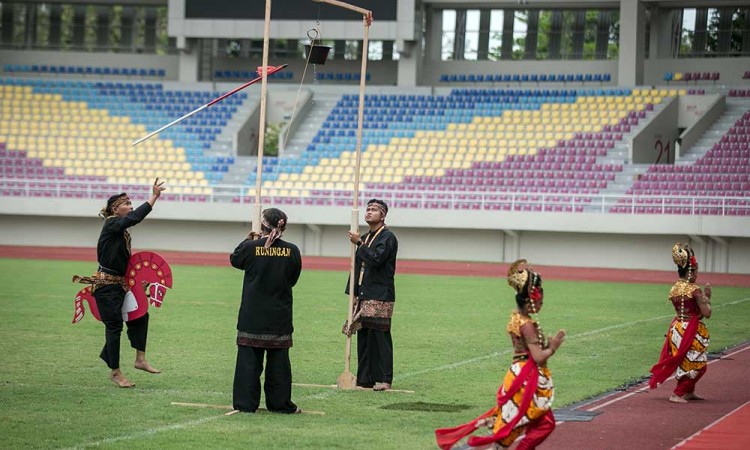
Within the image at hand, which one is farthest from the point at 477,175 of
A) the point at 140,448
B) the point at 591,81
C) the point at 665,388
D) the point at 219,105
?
the point at 140,448

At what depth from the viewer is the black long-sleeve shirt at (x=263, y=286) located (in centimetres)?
1162

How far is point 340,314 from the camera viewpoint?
21891 millimetres

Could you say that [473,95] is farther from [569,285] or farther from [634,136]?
[569,285]

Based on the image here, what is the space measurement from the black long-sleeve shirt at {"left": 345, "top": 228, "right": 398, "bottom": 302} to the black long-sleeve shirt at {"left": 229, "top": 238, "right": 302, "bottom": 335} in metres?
1.81

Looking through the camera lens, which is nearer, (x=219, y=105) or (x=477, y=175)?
(x=477, y=175)

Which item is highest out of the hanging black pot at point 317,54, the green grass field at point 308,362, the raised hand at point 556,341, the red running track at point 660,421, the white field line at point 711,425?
the hanging black pot at point 317,54

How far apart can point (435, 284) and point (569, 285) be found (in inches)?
131

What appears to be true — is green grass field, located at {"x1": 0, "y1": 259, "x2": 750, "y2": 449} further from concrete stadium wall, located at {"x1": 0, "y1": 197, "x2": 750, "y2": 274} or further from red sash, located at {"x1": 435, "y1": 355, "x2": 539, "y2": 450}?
concrete stadium wall, located at {"x1": 0, "y1": 197, "x2": 750, "y2": 274}

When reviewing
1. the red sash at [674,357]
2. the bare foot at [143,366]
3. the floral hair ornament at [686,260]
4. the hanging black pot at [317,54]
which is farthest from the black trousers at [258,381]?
the floral hair ornament at [686,260]

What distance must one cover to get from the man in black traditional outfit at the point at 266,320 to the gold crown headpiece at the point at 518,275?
2963 millimetres

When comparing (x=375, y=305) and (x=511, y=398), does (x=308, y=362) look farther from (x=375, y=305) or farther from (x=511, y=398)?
(x=511, y=398)

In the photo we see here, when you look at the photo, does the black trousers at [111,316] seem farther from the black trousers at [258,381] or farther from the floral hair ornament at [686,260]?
the floral hair ornament at [686,260]

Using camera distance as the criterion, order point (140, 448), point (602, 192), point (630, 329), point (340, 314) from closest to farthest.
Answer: point (140, 448)
point (630, 329)
point (340, 314)
point (602, 192)

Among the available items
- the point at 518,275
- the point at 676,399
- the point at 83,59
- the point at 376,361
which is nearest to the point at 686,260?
the point at 676,399
